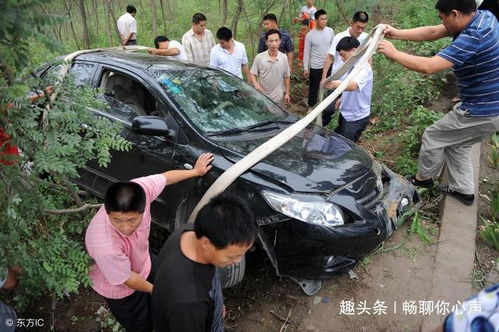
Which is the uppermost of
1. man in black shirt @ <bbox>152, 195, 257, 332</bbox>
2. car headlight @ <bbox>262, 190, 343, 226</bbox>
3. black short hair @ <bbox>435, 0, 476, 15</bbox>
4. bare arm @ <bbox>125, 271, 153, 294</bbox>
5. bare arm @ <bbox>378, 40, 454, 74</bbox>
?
black short hair @ <bbox>435, 0, 476, 15</bbox>

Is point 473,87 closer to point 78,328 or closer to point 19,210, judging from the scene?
point 19,210

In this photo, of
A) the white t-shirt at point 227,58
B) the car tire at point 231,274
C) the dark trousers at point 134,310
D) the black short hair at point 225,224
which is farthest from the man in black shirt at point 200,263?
the white t-shirt at point 227,58

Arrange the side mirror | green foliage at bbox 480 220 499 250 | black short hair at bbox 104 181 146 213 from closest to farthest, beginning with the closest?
1. black short hair at bbox 104 181 146 213
2. the side mirror
3. green foliage at bbox 480 220 499 250

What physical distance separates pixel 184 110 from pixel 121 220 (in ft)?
4.52

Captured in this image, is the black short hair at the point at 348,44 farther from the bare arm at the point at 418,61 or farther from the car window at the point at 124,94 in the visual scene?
the car window at the point at 124,94

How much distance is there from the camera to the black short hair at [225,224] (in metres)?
1.40

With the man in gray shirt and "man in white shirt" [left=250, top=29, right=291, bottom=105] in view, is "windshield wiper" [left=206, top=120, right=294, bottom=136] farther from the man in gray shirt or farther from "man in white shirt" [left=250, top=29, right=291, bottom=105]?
the man in gray shirt

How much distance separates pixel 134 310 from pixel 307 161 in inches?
63.9

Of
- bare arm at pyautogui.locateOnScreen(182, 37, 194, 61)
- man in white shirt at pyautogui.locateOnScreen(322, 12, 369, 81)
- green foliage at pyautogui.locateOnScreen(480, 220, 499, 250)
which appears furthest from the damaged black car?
bare arm at pyautogui.locateOnScreen(182, 37, 194, 61)

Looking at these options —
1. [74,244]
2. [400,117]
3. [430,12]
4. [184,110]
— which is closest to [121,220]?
[74,244]

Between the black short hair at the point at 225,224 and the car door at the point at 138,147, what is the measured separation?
4.69 feet

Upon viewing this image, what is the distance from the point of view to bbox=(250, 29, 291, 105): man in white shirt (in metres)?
4.91

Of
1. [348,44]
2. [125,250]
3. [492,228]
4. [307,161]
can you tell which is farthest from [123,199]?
[348,44]

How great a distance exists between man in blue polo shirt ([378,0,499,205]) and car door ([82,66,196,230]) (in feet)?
6.24
